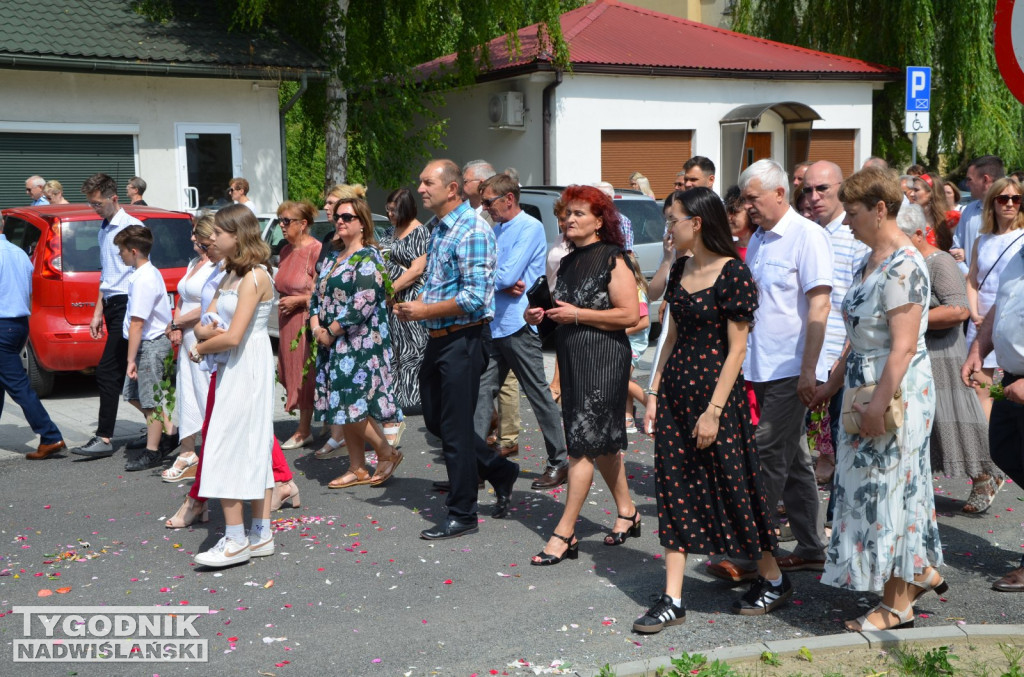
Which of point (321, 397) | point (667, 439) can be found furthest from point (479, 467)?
point (667, 439)

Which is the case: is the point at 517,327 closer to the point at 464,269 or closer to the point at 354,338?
the point at 354,338

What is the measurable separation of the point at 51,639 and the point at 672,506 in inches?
112

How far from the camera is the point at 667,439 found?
472cm

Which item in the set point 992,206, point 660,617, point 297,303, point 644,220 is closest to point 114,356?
point 297,303

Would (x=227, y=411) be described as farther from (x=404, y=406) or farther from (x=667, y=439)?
(x=404, y=406)

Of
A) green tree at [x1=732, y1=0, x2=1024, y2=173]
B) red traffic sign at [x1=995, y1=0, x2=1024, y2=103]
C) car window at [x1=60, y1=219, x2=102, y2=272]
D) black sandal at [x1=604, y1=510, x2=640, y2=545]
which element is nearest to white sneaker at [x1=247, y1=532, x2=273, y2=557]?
black sandal at [x1=604, y1=510, x2=640, y2=545]

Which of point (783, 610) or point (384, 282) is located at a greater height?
point (384, 282)

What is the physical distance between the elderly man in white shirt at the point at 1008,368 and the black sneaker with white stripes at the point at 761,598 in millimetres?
1129

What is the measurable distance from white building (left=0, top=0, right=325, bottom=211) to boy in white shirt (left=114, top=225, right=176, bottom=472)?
8321 millimetres

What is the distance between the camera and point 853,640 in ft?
14.2

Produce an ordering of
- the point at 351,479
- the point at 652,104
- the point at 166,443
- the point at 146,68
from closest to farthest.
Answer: the point at 351,479, the point at 166,443, the point at 146,68, the point at 652,104

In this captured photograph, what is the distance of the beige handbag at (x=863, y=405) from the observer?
4293 mm

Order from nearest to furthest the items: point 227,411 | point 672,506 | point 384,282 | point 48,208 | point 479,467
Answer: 1. point 672,506
2. point 227,411
3. point 479,467
4. point 384,282
5. point 48,208

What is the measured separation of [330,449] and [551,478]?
1980 millimetres
